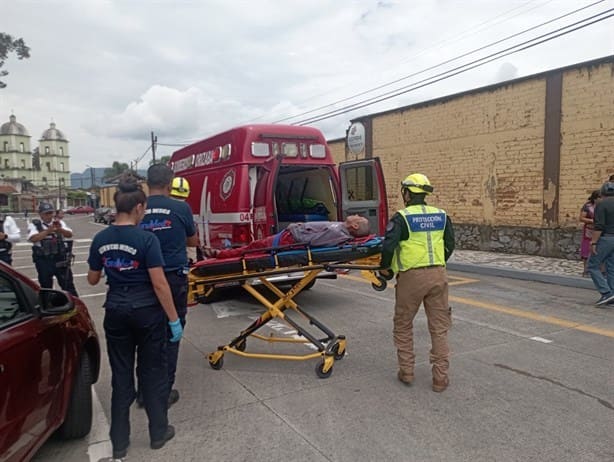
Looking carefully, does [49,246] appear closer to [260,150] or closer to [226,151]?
[226,151]

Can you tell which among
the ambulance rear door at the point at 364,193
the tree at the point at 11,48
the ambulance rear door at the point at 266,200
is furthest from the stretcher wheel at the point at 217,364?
the tree at the point at 11,48

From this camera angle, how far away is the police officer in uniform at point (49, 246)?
6.20m

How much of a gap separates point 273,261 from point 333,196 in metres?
4.18

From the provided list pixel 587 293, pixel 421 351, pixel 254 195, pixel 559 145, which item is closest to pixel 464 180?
pixel 559 145

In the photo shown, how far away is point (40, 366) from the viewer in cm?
262

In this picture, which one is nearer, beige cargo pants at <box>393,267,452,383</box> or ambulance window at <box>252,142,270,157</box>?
beige cargo pants at <box>393,267,452,383</box>

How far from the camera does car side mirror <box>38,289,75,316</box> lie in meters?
2.86

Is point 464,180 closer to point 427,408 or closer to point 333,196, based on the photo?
point 333,196

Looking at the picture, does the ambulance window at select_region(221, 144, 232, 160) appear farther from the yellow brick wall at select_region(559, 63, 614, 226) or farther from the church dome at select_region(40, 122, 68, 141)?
the church dome at select_region(40, 122, 68, 141)

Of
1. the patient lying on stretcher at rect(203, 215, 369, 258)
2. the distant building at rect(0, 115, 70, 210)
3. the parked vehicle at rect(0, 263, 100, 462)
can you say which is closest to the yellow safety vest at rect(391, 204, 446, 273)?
the patient lying on stretcher at rect(203, 215, 369, 258)

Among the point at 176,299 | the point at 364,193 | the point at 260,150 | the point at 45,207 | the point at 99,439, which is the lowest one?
the point at 99,439

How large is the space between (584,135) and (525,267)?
3.26 m

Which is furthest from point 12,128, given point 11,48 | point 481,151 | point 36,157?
point 481,151

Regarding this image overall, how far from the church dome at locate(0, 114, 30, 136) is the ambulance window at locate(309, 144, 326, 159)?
399 ft
